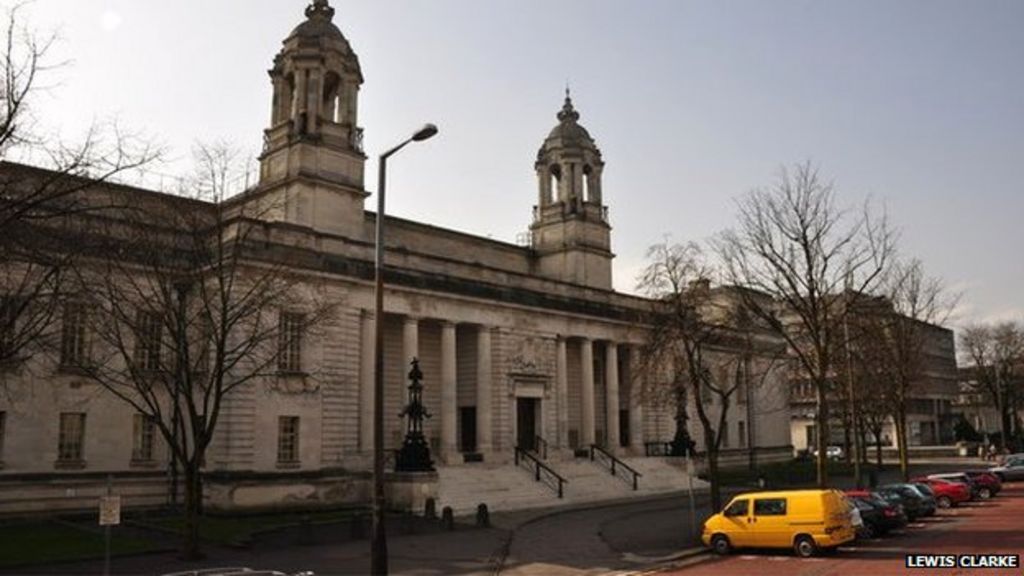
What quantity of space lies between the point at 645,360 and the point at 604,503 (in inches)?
459

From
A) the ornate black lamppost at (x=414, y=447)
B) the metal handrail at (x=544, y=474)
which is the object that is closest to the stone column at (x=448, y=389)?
the metal handrail at (x=544, y=474)

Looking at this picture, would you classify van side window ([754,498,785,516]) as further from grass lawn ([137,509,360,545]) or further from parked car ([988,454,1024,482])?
parked car ([988,454,1024,482])

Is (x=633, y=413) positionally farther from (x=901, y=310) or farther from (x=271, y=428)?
(x=271, y=428)

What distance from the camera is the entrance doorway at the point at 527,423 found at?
51.9 m

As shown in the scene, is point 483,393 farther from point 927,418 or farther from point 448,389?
point 927,418

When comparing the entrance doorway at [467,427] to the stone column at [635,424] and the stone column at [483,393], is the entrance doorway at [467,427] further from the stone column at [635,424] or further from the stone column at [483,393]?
the stone column at [635,424]

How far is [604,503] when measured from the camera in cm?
4250

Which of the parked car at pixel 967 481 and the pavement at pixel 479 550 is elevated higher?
the parked car at pixel 967 481

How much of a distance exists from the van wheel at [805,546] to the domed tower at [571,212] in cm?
3927

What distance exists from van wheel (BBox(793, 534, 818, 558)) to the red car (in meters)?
18.5

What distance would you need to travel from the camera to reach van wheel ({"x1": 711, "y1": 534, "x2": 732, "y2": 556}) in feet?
80.5

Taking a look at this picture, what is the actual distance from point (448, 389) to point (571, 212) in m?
21.4

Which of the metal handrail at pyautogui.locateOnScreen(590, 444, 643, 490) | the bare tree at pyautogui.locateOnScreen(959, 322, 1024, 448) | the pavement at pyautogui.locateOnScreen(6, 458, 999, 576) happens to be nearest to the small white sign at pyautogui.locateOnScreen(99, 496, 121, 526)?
the pavement at pyautogui.locateOnScreen(6, 458, 999, 576)

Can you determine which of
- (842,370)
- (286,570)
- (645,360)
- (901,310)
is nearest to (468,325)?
(645,360)
